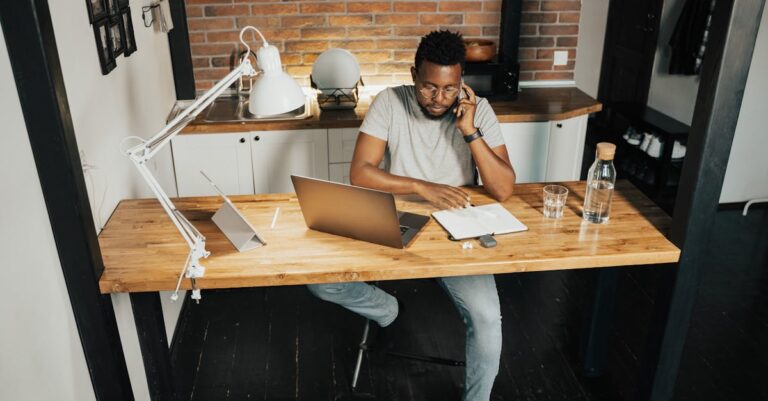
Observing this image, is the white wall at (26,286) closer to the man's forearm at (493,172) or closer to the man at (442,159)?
the man at (442,159)

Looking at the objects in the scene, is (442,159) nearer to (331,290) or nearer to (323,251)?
(331,290)

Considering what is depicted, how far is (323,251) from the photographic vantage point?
1.82 m

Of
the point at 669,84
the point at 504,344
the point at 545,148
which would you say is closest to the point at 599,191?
the point at 504,344

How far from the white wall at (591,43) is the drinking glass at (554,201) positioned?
140 inches

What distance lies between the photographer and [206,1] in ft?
10.8

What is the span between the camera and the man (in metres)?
2.05

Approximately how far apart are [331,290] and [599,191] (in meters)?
0.95

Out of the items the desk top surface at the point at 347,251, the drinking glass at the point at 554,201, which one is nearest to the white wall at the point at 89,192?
the desk top surface at the point at 347,251

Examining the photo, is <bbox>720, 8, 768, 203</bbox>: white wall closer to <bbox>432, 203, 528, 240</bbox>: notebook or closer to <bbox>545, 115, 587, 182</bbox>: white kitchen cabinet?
<bbox>545, 115, 587, 182</bbox>: white kitchen cabinet

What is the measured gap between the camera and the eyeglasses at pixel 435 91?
2.13 meters

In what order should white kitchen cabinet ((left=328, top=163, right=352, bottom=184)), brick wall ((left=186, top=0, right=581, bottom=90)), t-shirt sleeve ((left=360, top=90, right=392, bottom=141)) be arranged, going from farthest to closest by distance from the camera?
brick wall ((left=186, top=0, right=581, bottom=90)) → white kitchen cabinet ((left=328, top=163, right=352, bottom=184)) → t-shirt sleeve ((left=360, top=90, right=392, bottom=141))

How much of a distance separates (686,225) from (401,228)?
32.3 inches

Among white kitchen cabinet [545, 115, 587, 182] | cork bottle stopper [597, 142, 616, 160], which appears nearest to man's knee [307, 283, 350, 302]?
cork bottle stopper [597, 142, 616, 160]

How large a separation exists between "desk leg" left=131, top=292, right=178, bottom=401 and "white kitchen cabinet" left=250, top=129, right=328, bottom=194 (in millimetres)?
1165
